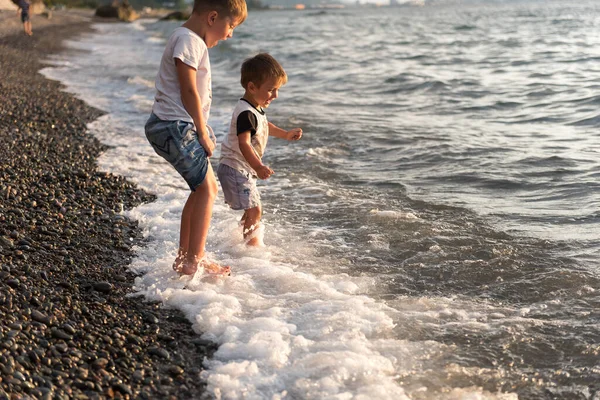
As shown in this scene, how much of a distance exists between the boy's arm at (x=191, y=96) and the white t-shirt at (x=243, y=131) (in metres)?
0.66

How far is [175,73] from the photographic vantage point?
4.28 m

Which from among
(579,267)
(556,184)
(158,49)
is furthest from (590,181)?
(158,49)

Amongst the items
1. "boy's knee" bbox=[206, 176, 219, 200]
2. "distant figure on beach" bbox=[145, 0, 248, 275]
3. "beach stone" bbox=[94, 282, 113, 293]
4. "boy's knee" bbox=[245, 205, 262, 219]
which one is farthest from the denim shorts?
"boy's knee" bbox=[245, 205, 262, 219]

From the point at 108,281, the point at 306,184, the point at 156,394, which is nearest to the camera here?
the point at 156,394

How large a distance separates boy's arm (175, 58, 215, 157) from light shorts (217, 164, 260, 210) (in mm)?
848

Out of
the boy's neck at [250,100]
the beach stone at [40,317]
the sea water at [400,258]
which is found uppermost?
the boy's neck at [250,100]

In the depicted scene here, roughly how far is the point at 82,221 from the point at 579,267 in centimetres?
398

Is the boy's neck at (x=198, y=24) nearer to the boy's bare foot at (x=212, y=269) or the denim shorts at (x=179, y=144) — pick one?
the denim shorts at (x=179, y=144)

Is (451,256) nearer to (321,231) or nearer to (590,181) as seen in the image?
(321,231)

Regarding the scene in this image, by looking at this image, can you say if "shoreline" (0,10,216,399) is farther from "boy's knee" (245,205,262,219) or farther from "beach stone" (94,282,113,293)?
"boy's knee" (245,205,262,219)

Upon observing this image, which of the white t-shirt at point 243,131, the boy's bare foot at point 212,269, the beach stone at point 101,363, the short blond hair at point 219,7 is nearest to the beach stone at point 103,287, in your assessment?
the boy's bare foot at point 212,269

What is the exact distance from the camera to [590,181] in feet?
25.2

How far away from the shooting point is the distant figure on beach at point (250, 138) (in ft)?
16.2

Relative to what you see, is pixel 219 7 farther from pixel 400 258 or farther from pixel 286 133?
pixel 400 258
